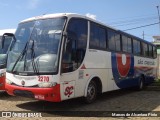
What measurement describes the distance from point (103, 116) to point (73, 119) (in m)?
0.96

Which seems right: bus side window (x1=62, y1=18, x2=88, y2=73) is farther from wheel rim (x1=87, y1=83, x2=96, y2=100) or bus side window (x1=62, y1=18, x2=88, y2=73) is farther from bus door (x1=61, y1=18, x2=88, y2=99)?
wheel rim (x1=87, y1=83, x2=96, y2=100)

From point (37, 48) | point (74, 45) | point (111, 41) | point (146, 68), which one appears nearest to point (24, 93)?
point (37, 48)

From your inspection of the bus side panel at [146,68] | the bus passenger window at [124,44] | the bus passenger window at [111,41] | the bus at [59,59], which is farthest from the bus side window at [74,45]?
the bus side panel at [146,68]

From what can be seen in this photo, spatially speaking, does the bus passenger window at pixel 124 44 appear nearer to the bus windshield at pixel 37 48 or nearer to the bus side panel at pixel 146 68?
the bus side panel at pixel 146 68

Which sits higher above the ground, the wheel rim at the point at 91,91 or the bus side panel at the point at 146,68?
the bus side panel at the point at 146,68

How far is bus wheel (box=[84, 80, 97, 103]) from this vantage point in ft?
35.2

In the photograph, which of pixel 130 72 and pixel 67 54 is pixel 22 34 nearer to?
pixel 67 54

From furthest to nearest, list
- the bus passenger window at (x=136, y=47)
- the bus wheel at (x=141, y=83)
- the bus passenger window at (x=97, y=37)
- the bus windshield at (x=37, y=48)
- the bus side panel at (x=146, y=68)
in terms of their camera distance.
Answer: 1. the bus wheel at (x=141, y=83)
2. the bus side panel at (x=146, y=68)
3. the bus passenger window at (x=136, y=47)
4. the bus passenger window at (x=97, y=37)
5. the bus windshield at (x=37, y=48)

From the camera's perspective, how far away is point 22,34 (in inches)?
399

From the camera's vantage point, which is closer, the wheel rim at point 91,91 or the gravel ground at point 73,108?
the gravel ground at point 73,108

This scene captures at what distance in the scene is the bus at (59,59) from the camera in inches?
352

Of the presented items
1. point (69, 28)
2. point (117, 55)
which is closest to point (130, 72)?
point (117, 55)

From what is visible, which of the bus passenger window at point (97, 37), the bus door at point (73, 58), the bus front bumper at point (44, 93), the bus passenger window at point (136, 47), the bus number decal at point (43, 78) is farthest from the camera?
the bus passenger window at point (136, 47)

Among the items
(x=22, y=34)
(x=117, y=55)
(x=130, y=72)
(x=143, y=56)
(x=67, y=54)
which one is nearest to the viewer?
(x=67, y=54)
